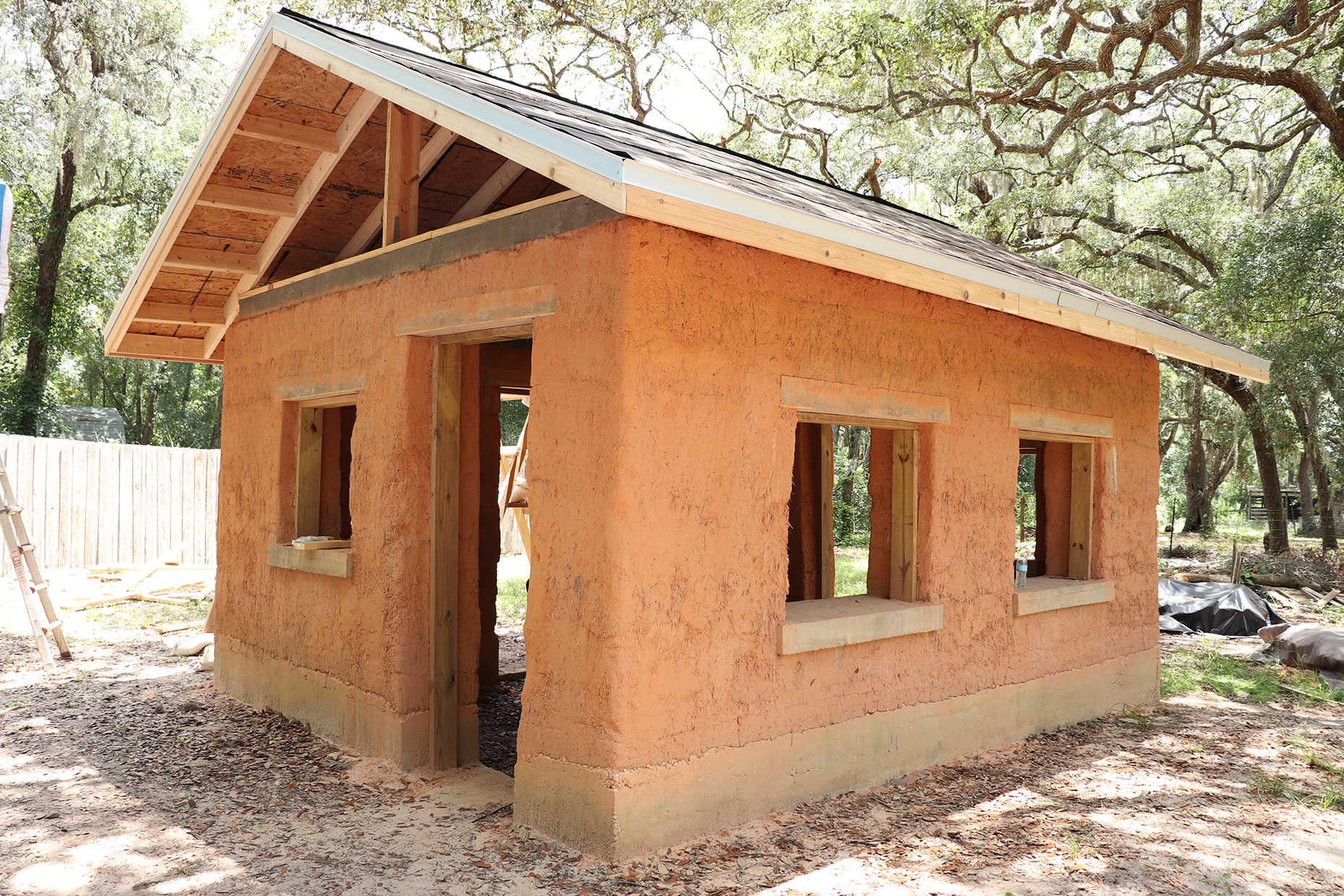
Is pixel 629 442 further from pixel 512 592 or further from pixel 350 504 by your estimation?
pixel 512 592

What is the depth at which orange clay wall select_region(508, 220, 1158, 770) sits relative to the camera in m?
4.62

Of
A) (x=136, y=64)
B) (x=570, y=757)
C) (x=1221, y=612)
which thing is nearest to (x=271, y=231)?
(x=570, y=757)

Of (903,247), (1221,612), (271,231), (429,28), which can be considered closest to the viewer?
(903,247)

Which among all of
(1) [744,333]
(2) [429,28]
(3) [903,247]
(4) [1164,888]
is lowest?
(4) [1164,888]

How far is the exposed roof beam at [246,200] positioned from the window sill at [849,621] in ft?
16.7

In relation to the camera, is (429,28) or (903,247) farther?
(429,28)

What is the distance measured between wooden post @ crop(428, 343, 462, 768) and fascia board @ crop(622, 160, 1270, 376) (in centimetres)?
260

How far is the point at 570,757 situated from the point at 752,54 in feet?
45.6

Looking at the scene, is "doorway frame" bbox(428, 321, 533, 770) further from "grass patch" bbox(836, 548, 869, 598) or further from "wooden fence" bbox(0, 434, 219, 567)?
"wooden fence" bbox(0, 434, 219, 567)

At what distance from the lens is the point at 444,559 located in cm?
606

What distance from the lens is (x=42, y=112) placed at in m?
17.8

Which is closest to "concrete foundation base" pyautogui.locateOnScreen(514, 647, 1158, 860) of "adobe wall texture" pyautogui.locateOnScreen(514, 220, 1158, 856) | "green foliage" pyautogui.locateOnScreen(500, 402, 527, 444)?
"adobe wall texture" pyautogui.locateOnScreen(514, 220, 1158, 856)

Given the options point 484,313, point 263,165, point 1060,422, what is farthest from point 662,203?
point 1060,422

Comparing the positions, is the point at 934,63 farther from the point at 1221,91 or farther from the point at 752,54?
the point at 1221,91
